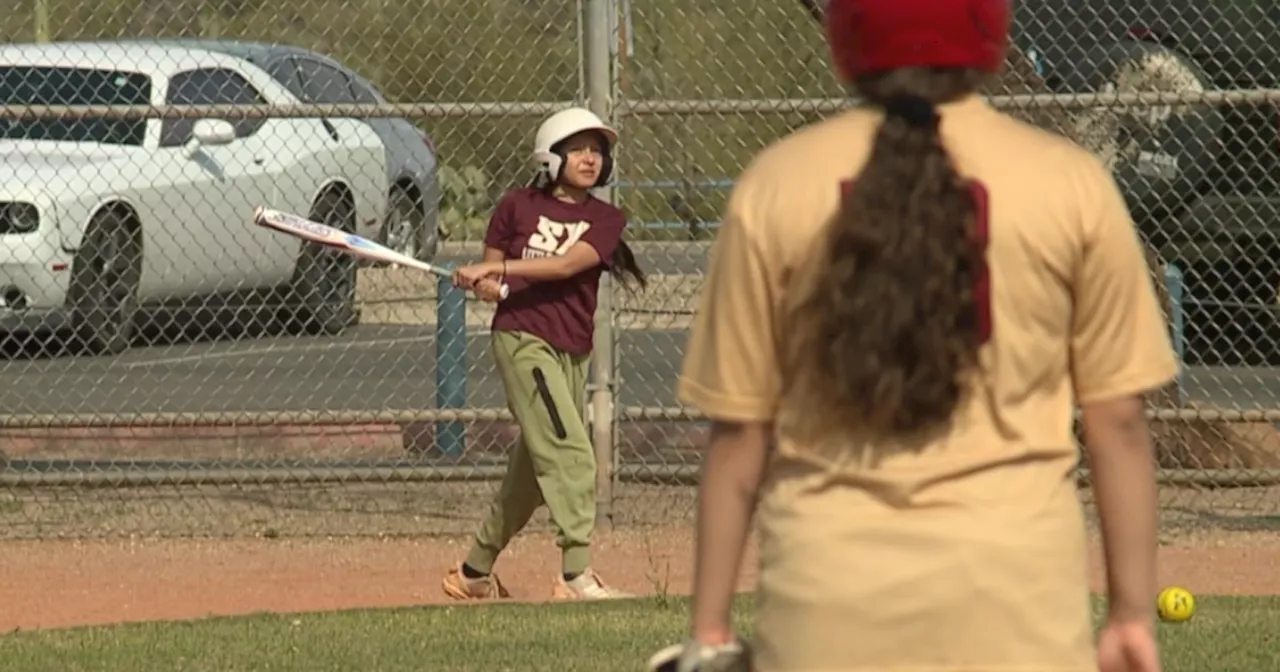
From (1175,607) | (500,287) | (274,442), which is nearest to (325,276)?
(274,442)

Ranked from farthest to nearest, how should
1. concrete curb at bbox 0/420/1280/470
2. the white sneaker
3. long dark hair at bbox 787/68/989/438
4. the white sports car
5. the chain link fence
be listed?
the white sports car
concrete curb at bbox 0/420/1280/470
the chain link fence
the white sneaker
long dark hair at bbox 787/68/989/438

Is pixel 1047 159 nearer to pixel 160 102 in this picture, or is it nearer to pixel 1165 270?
pixel 1165 270

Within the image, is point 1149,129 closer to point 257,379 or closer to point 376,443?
point 376,443

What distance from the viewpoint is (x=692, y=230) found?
1231 centimetres

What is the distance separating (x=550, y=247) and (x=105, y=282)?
3834 mm

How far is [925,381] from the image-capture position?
2709 mm

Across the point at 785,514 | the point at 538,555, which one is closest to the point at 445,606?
the point at 538,555

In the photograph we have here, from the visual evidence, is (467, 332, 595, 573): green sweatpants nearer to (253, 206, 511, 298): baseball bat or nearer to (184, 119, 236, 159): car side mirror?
(253, 206, 511, 298): baseball bat

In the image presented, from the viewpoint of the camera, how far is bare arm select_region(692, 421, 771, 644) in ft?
9.29

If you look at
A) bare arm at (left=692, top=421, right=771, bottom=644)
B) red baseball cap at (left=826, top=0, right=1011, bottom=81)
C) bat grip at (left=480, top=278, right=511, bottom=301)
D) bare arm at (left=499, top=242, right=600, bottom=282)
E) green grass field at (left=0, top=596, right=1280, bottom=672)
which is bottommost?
green grass field at (left=0, top=596, right=1280, bottom=672)

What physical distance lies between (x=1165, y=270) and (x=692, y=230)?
9.35 feet

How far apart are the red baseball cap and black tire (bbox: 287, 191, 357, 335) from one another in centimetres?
813

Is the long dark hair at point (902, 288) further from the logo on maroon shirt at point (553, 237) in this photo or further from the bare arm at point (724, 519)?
the logo on maroon shirt at point (553, 237)

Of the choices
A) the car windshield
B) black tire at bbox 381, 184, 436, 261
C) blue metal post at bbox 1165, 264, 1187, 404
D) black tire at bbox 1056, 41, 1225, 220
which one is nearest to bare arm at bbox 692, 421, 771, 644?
blue metal post at bbox 1165, 264, 1187, 404
